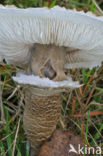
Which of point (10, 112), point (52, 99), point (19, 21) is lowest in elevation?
point (10, 112)

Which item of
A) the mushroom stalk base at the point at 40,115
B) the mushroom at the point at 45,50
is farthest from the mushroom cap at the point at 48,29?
the mushroom stalk base at the point at 40,115

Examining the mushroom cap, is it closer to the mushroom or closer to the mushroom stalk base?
the mushroom

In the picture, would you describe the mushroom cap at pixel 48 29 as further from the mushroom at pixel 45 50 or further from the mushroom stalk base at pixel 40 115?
the mushroom stalk base at pixel 40 115

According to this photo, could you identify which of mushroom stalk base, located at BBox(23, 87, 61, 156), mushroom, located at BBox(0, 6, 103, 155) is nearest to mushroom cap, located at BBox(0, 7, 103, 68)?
mushroom, located at BBox(0, 6, 103, 155)

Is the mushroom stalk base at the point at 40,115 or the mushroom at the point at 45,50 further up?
the mushroom at the point at 45,50

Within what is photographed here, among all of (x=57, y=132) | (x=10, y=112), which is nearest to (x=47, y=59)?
(x=57, y=132)

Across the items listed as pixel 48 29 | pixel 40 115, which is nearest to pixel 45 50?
pixel 48 29

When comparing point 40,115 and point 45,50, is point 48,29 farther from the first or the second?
point 40,115

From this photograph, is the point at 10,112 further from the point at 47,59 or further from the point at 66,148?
the point at 47,59
